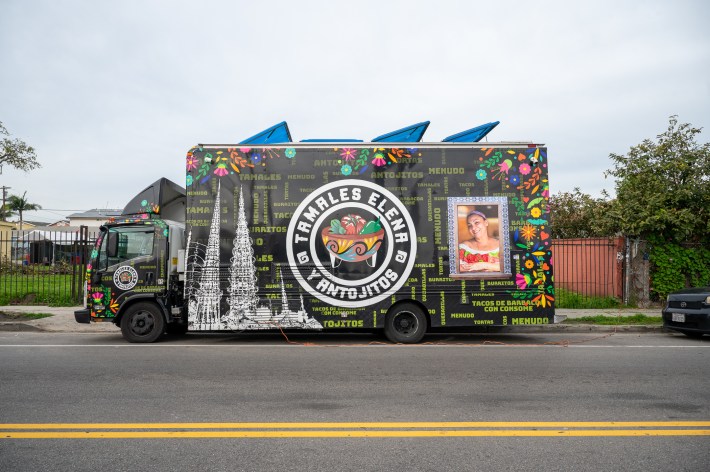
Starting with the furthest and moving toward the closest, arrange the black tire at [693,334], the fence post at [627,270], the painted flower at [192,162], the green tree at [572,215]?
1. the green tree at [572,215]
2. the fence post at [627,270]
3. the black tire at [693,334]
4. the painted flower at [192,162]

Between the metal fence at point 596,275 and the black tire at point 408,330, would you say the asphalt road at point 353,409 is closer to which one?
the black tire at point 408,330

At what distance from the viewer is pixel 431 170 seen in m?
9.73

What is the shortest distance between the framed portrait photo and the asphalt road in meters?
1.57

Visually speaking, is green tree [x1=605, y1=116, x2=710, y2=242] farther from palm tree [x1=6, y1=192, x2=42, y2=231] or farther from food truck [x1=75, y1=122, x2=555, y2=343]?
palm tree [x1=6, y1=192, x2=42, y2=231]

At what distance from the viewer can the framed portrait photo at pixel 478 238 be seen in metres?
9.67

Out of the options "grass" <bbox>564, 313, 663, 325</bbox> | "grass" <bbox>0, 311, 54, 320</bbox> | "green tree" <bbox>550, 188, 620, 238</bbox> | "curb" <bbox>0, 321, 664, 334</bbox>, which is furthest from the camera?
"green tree" <bbox>550, 188, 620, 238</bbox>

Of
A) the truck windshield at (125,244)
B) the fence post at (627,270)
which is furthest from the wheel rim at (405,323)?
the fence post at (627,270)

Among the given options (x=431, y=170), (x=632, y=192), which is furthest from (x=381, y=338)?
(x=632, y=192)

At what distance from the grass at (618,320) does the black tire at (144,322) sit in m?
8.80

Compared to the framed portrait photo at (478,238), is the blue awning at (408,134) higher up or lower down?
higher up

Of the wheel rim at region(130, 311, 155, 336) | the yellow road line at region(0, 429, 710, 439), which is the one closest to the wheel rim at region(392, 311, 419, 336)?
the wheel rim at region(130, 311, 155, 336)

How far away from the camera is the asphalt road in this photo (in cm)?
406

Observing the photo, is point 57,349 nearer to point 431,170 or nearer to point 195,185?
point 195,185

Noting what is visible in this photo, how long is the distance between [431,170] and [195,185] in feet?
14.3
